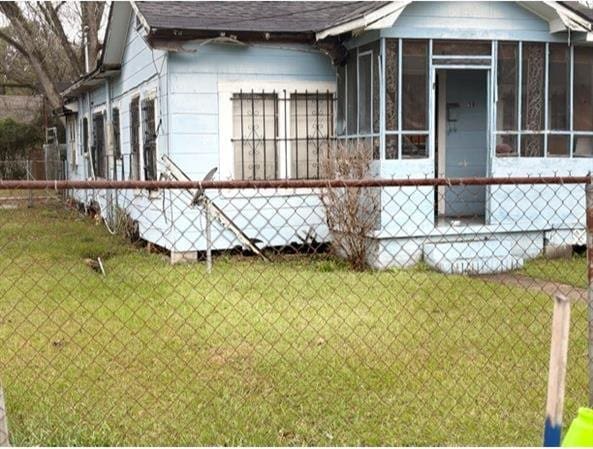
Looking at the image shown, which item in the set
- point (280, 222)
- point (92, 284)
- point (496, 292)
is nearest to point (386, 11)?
point (280, 222)

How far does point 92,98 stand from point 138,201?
19.1 ft

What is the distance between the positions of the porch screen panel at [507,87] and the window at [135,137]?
5.61 meters

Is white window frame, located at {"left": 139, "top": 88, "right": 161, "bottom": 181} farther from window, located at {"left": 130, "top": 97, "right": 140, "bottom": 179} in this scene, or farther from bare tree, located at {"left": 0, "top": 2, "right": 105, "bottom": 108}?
bare tree, located at {"left": 0, "top": 2, "right": 105, "bottom": 108}

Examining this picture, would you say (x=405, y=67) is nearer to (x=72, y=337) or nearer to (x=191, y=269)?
(x=191, y=269)

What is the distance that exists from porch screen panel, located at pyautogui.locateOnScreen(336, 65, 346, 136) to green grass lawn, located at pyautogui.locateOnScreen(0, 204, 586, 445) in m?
2.55

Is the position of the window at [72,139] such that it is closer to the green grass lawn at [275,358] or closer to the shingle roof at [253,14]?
the shingle roof at [253,14]

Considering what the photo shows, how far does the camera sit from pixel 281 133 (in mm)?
10383

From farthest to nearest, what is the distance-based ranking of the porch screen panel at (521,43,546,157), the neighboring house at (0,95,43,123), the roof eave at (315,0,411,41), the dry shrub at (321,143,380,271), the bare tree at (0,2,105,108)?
the neighboring house at (0,95,43,123)
the bare tree at (0,2,105,108)
the porch screen panel at (521,43,546,157)
the dry shrub at (321,143,380,271)
the roof eave at (315,0,411,41)

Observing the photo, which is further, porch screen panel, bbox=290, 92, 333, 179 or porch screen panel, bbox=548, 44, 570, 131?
porch screen panel, bbox=290, 92, 333, 179

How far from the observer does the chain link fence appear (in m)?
4.10

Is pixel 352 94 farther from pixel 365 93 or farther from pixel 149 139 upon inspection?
pixel 149 139

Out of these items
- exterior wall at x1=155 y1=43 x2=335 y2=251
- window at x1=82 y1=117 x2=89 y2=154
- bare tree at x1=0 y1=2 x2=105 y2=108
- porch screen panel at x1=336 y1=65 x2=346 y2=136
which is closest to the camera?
exterior wall at x1=155 y1=43 x2=335 y2=251

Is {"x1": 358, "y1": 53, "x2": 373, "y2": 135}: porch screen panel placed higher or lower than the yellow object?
higher

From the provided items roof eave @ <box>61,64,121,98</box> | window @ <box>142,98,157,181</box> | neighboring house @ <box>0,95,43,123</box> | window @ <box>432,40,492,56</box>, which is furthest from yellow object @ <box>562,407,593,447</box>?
neighboring house @ <box>0,95,43,123</box>
